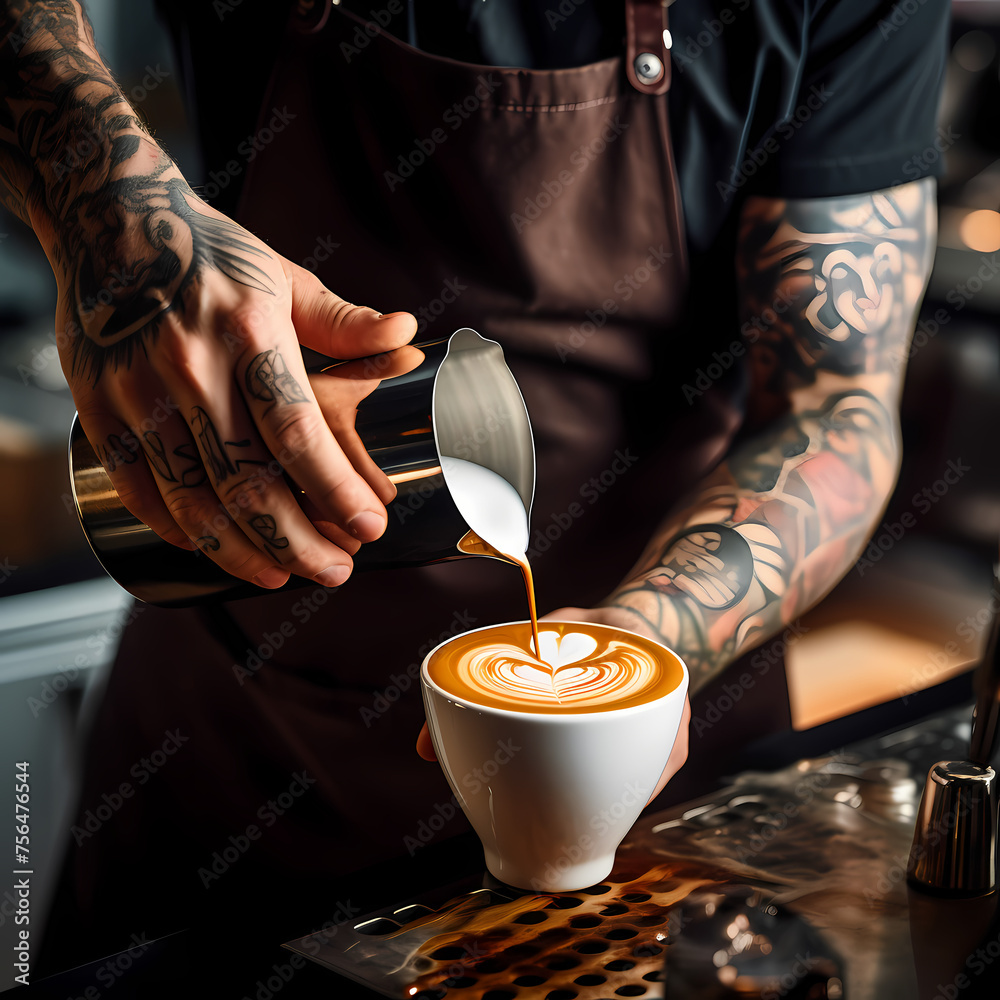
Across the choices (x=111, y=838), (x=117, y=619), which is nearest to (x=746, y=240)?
(x=111, y=838)

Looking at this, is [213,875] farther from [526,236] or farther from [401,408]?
Result: [526,236]

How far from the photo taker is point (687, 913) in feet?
2.14

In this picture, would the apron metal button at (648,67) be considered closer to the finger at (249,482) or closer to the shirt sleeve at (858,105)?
the shirt sleeve at (858,105)

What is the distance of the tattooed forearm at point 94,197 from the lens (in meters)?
0.93

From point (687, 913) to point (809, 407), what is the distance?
948mm

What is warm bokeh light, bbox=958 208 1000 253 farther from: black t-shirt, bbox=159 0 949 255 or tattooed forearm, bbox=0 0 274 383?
tattooed forearm, bbox=0 0 274 383

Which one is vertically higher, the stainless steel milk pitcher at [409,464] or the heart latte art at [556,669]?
the stainless steel milk pitcher at [409,464]

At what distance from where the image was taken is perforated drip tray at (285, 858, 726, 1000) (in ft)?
2.29

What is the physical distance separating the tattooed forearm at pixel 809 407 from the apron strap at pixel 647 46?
24 cm

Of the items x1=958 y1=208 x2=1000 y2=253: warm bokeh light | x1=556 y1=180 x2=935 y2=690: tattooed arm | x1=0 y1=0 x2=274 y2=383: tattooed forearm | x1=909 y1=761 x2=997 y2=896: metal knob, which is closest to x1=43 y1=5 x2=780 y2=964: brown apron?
x1=556 y1=180 x2=935 y2=690: tattooed arm

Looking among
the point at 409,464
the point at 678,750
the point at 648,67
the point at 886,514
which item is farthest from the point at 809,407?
the point at 886,514

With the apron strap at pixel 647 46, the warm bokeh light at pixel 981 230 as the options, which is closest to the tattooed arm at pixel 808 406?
the apron strap at pixel 647 46

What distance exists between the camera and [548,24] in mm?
1347

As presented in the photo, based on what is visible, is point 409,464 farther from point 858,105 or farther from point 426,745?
point 858,105
